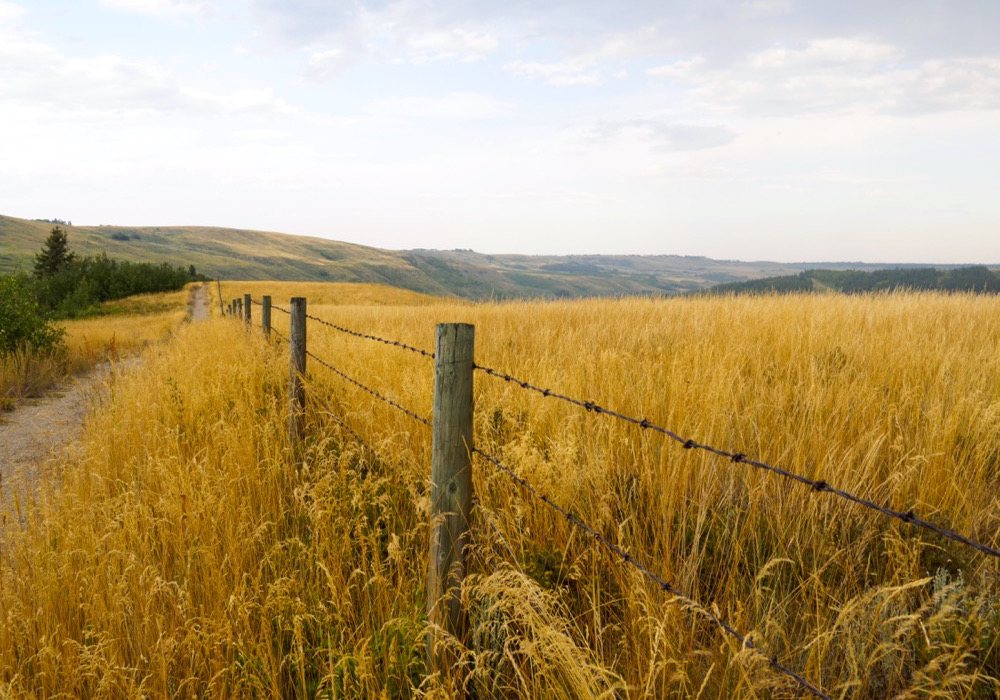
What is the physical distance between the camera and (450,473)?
2.32 metres

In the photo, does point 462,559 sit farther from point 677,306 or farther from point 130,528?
point 677,306

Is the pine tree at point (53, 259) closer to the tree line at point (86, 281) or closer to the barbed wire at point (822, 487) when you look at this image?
the tree line at point (86, 281)

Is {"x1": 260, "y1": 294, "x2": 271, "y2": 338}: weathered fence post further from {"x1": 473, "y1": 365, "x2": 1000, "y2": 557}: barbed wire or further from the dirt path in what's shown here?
{"x1": 473, "y1": 365, "x2": 1000, "y2": 557}: barbed wire

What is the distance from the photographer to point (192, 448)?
15.9ft

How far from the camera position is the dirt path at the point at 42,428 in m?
5.32

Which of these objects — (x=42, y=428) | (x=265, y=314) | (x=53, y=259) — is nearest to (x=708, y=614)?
(x=265, y=314)

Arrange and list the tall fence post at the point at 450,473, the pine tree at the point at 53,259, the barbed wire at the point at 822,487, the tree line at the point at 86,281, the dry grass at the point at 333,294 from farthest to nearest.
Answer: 1. the pine tree at the point at 53,259
2. the dry grass at the point at 333,294
3. the tree line at the point at 86,281
4. the tall fence post at the point at 450,473
5. the barbed wire at the point at 822,487

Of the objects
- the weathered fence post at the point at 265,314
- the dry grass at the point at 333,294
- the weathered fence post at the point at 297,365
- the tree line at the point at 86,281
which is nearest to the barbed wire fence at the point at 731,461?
the weathered fence post at the point at 297,365

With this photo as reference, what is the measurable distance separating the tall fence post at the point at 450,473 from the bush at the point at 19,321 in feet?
38.5

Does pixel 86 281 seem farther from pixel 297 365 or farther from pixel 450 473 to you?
pixel 450 473

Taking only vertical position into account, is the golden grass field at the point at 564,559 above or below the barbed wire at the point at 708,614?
below

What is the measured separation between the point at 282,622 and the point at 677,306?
346 inches

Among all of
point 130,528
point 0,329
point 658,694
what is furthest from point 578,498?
point 0,329

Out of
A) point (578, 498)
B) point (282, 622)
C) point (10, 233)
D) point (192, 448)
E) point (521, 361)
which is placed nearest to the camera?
point (282, 622)
